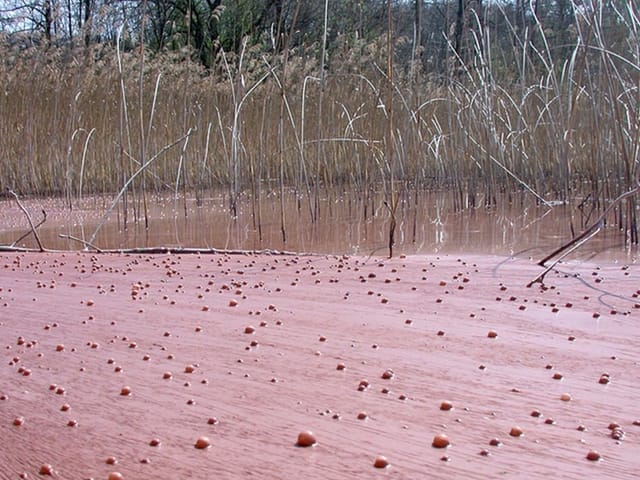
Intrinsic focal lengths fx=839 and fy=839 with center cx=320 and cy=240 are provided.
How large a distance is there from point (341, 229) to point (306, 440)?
387 centimetres

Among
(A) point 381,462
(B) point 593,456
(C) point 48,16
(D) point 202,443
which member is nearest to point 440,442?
(A) point 381,462

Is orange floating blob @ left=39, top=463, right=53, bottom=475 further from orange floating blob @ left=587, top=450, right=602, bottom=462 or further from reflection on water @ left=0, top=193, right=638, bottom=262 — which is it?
reflection on water @ left=0, top=193, right=638, bottom=262

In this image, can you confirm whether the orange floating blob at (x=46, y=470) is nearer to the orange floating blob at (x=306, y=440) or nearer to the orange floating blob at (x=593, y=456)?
the orange floating blob at (x=306, y=440)

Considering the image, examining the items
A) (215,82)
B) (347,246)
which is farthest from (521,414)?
(215,82)

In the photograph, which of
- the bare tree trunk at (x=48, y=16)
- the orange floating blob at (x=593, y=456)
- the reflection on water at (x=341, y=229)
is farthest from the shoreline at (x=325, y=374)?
the bare tree trunk at (x=48, y=16)

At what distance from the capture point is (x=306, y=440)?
4.27ft

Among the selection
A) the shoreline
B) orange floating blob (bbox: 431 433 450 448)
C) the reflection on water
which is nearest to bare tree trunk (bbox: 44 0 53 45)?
the reflection on water

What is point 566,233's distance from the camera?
4.50m

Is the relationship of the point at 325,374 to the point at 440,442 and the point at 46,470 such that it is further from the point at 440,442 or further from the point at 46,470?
the point at 46,470

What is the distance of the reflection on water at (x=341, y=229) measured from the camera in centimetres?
421

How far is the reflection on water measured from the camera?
13.8 ft

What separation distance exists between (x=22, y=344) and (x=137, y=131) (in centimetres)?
547

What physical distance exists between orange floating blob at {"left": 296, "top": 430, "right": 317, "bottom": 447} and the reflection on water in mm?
2514

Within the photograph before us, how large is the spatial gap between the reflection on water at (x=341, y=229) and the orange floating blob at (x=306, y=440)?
2514mm
